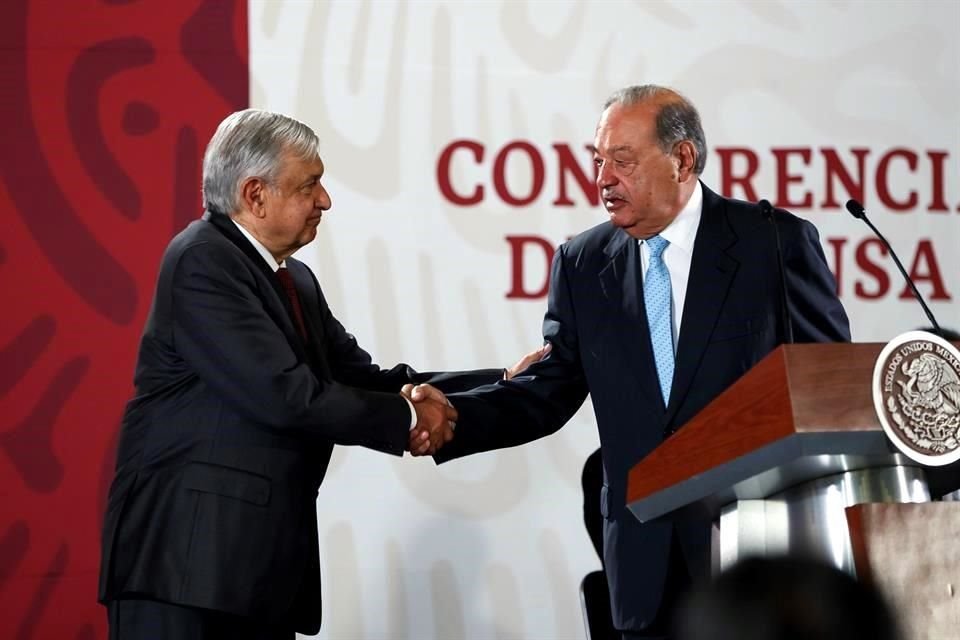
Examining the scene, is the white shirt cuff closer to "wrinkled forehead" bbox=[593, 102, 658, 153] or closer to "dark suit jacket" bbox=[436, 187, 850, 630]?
"dark suit jacket" bbox=[436, 187, 850, 630]

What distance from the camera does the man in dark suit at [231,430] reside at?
2527mm

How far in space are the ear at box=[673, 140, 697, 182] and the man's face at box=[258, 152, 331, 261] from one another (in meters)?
0.77

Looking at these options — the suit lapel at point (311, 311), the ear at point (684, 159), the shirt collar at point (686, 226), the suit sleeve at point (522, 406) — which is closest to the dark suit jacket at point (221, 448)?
the suit lapel at point (311, 311)

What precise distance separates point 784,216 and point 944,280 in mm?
1966

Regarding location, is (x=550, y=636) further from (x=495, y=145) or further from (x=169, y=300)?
(x=169, y=300)

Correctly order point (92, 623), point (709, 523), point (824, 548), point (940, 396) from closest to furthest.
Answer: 1. point (940, 396)
2. point (824, 548)
3. point (709, 523)
4. point (92, 623)

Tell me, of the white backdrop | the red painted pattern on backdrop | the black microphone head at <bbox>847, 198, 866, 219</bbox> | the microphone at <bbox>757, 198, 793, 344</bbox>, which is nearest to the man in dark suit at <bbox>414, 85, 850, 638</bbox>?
the microphone at <bbox>757, 198, 793, 344</bbox>

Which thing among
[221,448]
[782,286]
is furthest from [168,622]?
[782,286]

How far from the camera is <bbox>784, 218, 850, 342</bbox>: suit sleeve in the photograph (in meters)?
2.62

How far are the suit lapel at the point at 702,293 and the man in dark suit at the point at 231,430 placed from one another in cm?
66

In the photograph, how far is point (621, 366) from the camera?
2662 mm

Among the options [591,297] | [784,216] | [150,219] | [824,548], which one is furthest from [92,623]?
[824,548]

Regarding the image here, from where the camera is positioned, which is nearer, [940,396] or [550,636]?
[940,396]

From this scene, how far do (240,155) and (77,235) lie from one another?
1.41 m
